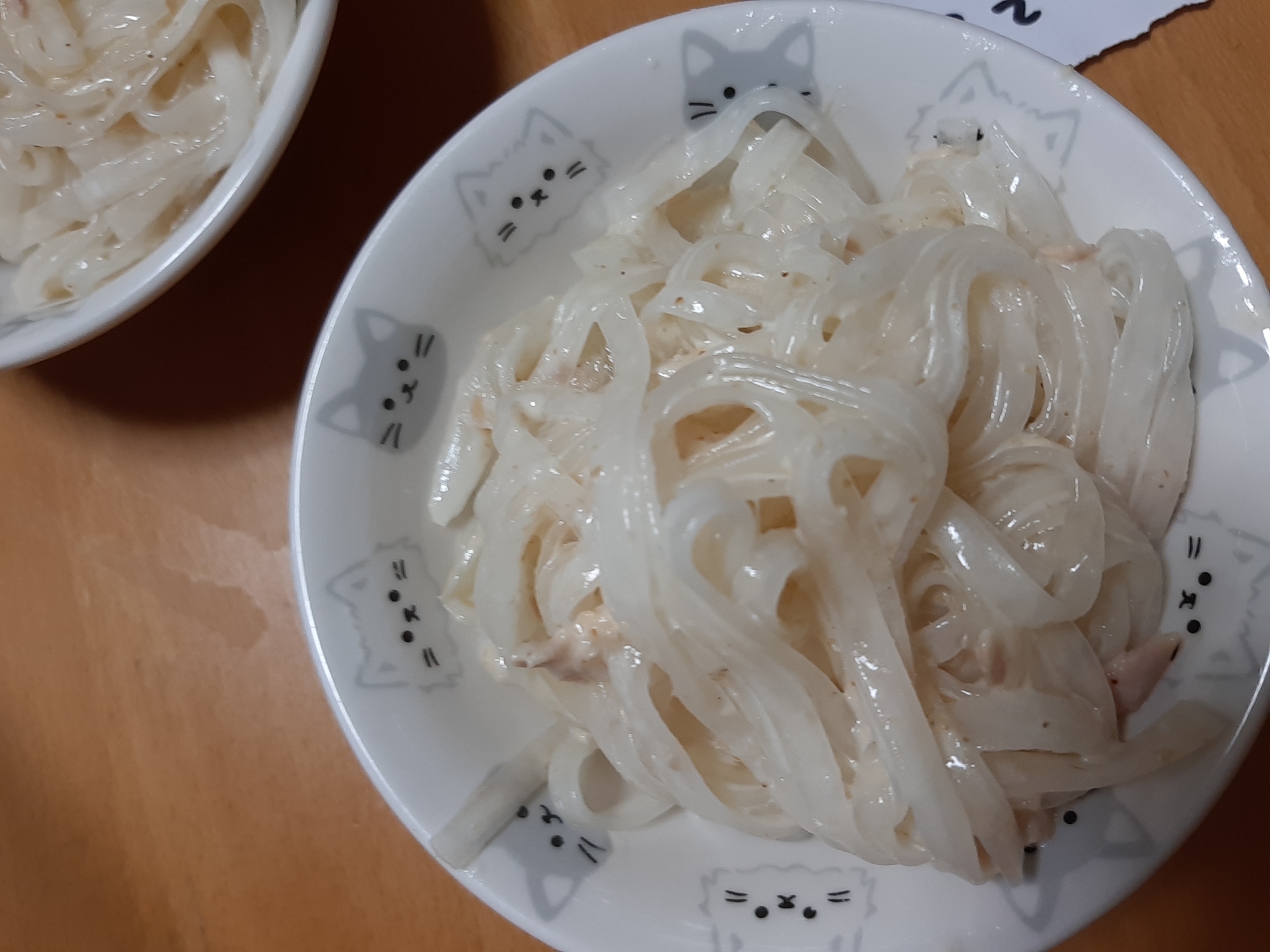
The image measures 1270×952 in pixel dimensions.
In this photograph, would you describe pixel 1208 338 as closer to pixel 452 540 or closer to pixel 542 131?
pixel 542 131

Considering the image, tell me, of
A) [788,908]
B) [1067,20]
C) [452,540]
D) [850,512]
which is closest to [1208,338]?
[850,512]

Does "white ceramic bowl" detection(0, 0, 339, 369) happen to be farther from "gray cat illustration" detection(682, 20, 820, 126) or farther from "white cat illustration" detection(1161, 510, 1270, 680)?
"white cat illustration" detection(1161, 510, 1270, 680)

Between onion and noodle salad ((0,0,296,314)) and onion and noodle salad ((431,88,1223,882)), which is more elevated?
onion and noodle salad ((0,0,296,314))

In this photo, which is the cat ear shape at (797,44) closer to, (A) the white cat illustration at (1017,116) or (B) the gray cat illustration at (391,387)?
(A) the white cat illustration at (1017,116)

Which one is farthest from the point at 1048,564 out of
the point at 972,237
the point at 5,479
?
the point at 5,479

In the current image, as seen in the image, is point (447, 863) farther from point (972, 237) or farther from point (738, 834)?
point (972, 237)

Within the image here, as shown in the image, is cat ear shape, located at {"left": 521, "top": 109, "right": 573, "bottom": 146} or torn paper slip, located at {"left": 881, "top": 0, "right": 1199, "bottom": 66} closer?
cat ear shape, located at {"left": 521, "top": 109, "right": 573, "bottom": 146}

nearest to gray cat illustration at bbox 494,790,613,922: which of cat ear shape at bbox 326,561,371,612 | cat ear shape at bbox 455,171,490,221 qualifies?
cat ear shape at bbox 326,561,371,612
